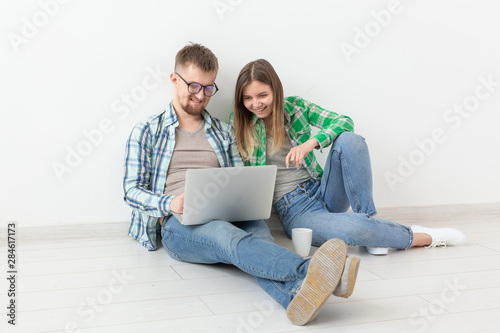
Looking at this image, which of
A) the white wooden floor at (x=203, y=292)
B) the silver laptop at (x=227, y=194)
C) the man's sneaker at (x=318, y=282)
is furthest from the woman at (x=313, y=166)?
the man's sneaker at (x=318, y=282)

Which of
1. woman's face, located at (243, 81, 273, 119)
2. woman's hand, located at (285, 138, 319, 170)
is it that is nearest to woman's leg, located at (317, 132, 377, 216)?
woman's hand, located at (285, 138, 319, 170)

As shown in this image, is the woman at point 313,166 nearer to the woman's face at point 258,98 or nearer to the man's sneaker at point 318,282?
the woman's face at point 258,98

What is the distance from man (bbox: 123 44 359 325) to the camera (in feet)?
5.03

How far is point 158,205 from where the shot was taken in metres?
1.90

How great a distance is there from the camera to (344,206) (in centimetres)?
229

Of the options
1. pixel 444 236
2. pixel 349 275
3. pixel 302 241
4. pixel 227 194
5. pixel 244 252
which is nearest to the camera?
pixel 349 275

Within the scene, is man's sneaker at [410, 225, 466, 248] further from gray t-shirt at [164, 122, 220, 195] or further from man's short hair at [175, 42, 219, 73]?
man's short hair at [175, 42, 219, 73]

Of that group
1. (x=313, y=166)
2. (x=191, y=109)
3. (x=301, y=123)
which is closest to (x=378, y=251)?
(x=313, y=166)

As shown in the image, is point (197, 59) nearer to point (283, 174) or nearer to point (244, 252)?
point (283, 174)

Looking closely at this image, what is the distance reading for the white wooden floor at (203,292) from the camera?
1376 mm

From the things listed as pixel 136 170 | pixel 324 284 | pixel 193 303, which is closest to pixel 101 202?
pixel 136 170

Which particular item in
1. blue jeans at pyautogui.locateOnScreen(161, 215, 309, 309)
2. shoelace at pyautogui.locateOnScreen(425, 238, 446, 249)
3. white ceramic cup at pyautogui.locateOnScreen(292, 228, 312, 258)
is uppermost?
blue jeans at pyautogui.locateOnScreen(161, 215, 309, 309)

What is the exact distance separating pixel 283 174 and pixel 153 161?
1.93ft

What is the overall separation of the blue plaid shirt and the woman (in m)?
0.08
